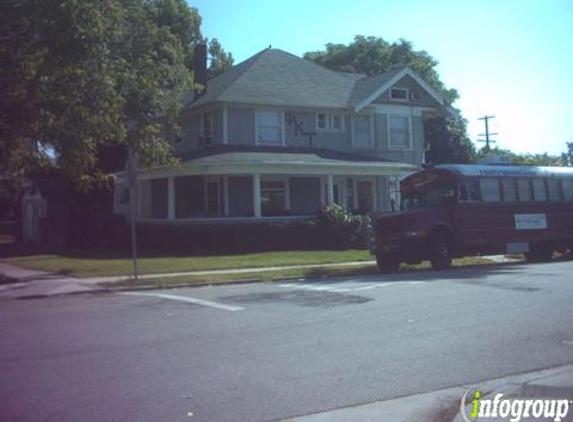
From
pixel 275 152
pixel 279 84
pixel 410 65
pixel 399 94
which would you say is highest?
pixel 410 65

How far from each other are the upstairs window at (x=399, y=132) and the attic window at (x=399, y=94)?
3.22ft

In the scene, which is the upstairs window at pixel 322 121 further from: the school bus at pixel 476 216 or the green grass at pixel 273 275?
the green grass at pixel 273 275

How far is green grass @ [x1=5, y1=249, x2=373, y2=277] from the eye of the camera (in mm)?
20070

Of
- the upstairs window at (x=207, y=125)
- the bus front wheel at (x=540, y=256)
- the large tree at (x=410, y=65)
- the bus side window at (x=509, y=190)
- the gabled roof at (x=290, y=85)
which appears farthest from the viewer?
the large tree at (x=410, y=65)

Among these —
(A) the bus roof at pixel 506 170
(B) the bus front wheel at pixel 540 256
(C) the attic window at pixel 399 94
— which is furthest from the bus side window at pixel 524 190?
(C) the attic window at pixel 399 94

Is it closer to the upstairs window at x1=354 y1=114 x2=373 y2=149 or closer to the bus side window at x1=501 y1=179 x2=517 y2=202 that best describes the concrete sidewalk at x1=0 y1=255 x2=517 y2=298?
the bus side window at x1=501 y1=179 x2=517 y2=202

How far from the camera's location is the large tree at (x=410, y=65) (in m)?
49.6

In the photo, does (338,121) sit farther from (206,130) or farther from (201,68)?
(201,68)

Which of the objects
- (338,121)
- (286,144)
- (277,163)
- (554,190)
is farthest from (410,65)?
(554,190)

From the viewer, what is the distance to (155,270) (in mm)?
19656

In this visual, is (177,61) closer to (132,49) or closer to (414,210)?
(132,49)

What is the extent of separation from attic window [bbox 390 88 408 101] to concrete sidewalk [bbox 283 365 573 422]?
28716 mm

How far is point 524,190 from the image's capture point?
22.2 metres

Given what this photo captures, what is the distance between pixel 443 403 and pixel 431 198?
15.1 meters
